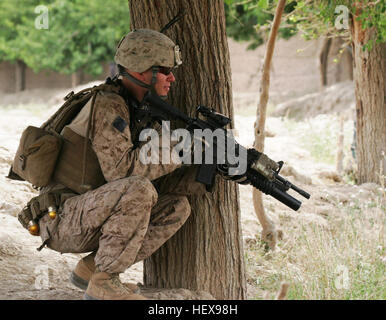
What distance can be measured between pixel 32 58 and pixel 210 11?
18435 mm

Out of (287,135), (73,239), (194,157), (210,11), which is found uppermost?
(210,11)

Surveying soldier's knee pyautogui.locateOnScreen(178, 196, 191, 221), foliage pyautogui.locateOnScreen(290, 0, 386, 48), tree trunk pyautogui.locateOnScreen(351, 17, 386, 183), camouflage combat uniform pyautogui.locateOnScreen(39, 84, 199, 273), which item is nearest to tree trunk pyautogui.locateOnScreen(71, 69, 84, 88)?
foliage pyautogui.locateOnScreen(290, 0, 386, 48)

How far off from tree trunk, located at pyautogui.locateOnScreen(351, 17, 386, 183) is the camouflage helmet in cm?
550

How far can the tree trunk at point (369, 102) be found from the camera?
8.31m

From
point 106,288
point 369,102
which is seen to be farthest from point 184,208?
point 369,102

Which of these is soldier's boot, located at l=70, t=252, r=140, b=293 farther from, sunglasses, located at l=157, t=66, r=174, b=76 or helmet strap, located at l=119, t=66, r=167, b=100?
sunglasses, located at l=157, t=66, r=174, b=76

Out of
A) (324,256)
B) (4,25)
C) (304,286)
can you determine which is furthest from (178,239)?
(4,25)

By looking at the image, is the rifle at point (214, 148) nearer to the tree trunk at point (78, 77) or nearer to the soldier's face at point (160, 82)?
the soldier's face at point (160, 82)

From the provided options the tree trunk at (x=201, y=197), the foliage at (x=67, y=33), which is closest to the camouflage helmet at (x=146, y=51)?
the tree trunk at (x=201, y=197)

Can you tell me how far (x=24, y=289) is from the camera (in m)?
3.98

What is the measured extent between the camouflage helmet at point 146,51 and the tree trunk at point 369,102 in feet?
18.0

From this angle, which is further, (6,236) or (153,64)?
(6,236)

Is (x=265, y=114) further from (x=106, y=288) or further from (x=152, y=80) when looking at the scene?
(x=106, y=288)
